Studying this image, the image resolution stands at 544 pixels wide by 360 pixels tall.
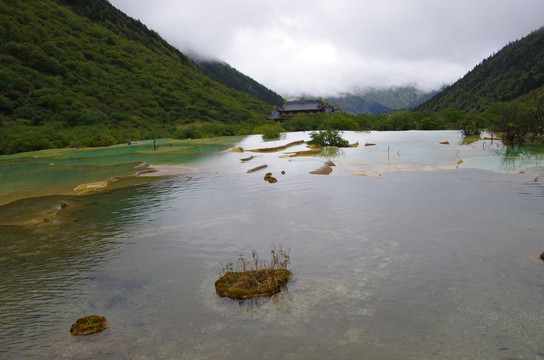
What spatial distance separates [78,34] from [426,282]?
11587cm

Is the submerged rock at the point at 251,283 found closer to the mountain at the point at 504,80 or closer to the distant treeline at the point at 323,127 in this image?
the distant treeline at the point at 323,127

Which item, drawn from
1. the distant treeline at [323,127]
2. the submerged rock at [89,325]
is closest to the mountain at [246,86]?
the distant treeline at [323,127]

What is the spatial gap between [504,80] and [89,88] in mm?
119225

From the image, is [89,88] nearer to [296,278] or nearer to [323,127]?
[323,127]

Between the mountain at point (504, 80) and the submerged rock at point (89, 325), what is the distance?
351ft

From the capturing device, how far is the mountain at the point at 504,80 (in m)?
95.2

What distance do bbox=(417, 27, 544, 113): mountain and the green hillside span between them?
6825 cm

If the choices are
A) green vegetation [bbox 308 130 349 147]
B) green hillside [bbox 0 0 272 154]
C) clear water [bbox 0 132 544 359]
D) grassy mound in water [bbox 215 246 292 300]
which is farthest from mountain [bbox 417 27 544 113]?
grassy mound in water [bbox 215 246 292 300]

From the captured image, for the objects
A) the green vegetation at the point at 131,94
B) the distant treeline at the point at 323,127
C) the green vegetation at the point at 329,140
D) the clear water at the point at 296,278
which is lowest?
the clear water at the point at 296,278

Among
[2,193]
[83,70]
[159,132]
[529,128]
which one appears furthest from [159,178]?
[83,70]

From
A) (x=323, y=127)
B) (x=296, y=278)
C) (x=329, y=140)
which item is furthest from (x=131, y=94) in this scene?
(x=296, y=278)

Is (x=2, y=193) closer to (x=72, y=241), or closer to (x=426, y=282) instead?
(x=72, y=241)

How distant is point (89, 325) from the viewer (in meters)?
4.77

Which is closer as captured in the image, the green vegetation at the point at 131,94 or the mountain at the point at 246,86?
the green vegetation at the point at 131,94
